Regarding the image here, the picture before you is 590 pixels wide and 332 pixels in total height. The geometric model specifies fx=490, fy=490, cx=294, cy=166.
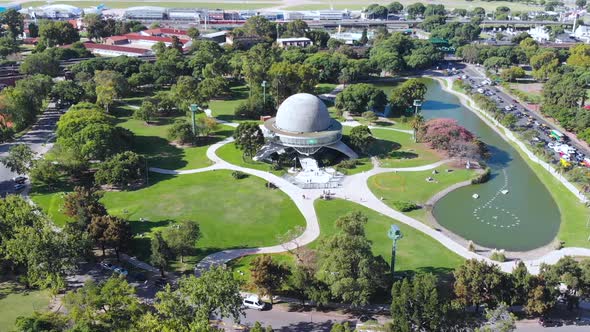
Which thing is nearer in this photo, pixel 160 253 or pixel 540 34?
pixel 160 253

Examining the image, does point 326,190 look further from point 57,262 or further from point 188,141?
point 57,262

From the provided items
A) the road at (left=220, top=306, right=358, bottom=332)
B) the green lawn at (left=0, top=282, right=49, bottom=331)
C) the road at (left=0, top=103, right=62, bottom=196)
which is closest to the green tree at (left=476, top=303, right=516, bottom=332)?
the road at (left=220, top=306, right=358, bottom=332)

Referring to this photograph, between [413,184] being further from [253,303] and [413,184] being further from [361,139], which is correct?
[253,303]

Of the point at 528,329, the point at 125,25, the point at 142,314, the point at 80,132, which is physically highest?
the point at 125,25

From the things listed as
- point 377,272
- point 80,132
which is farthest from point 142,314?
point 80,132

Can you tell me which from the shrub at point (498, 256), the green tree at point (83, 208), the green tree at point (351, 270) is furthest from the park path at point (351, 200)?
the green tree at point (83, 208)

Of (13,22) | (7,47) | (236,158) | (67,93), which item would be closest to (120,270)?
(236,158)
